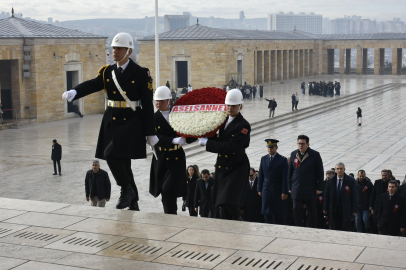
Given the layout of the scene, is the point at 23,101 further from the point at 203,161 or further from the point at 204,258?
the point at 204,258

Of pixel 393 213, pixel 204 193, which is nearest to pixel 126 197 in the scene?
pixel 204 193

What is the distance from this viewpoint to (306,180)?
26.7 ft

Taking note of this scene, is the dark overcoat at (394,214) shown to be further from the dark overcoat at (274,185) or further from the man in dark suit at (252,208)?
the man in dark suit at (252,208)

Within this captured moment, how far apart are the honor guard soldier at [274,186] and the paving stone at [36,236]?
350 centimetres

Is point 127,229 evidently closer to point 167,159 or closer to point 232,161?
Answer: point 167,159

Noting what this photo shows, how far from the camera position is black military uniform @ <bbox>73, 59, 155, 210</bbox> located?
19.5 feet

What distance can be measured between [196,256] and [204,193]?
384 centimetres

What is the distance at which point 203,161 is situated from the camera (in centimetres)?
1975

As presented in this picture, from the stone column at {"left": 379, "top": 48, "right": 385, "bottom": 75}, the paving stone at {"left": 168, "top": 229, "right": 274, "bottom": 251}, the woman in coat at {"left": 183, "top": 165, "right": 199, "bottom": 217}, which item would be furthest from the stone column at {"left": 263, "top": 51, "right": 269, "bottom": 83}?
the paving stone at {"left": 168, "top": 229, "right": 274, "bottom": 251}

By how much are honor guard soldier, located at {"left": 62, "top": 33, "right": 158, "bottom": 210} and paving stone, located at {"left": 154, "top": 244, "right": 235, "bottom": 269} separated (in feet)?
4.49

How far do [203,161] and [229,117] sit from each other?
13.6 m

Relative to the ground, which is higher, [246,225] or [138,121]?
[138,121]

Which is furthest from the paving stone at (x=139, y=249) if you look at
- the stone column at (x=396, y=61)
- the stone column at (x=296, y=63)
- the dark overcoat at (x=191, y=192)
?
the stone column at (x=396, y=61)

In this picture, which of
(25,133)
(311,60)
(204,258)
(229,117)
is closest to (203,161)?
(25,133)
